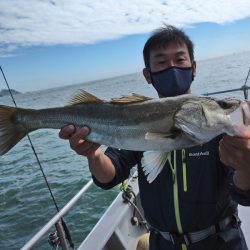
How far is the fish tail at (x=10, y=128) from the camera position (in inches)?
115

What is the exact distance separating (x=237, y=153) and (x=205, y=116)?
359 millimetres

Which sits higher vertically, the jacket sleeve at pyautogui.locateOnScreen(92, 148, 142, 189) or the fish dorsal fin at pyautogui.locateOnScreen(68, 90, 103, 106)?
the fish dorsal fin at pyautogui.locateOnScreen(68, 90, 103, 106)

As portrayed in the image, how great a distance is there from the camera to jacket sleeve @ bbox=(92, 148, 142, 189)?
344cm

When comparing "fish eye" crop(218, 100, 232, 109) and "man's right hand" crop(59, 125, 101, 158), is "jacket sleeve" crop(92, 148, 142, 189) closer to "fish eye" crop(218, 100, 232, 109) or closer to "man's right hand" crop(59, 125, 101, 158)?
"man's right hand" crop(59, 125, 101, 158)

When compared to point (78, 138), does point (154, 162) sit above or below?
below

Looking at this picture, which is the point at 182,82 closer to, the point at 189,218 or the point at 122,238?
the point at 189,218

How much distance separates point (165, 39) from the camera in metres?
3.38

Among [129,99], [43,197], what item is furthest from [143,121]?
[43,197]

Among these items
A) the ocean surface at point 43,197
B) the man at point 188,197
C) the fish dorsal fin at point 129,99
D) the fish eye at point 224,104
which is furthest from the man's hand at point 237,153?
the ocean surface at point 43,197

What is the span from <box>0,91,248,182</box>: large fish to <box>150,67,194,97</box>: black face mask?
0.63m

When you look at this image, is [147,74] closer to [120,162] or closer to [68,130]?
[120,162]

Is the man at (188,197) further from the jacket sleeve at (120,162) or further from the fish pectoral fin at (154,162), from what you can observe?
the fish pectoral fin at (154,162)

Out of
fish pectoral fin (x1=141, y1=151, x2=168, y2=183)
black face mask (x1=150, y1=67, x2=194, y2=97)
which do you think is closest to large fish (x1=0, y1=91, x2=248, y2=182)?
fish pectoral fin (x1=141, y1=151, x2=168, y2=183)

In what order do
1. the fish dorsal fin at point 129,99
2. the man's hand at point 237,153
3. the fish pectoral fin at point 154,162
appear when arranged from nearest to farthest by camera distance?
1. the man's hand at point 237,153
2. the fish pectoral fin at point 154,162
3. the fish dorsal fin at point 129,99
